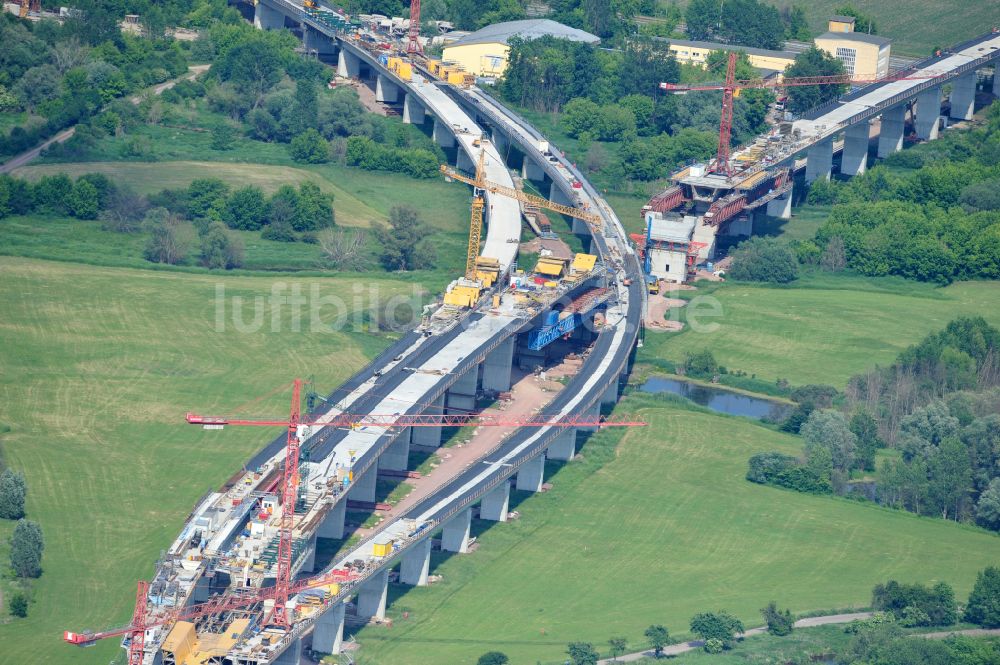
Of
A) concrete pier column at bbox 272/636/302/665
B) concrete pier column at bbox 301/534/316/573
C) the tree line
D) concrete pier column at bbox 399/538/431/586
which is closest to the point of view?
concrete pier column at bbox 272/636/302/665

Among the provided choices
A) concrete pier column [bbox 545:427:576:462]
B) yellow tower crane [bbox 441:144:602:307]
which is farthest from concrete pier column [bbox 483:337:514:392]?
concrete pier column [bbox 545:427:576:462]

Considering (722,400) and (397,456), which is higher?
(722,400)

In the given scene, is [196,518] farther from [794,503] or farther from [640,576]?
[794,503]

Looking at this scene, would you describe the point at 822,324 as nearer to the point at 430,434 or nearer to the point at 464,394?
the point at 464,394

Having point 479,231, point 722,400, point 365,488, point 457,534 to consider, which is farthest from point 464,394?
point 479,231

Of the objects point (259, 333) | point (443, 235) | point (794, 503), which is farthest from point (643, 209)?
Answer: point (794, 503)

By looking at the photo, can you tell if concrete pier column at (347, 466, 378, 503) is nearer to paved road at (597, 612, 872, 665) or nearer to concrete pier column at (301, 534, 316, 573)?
concrete pier column at (301, 534, 316, 573)
